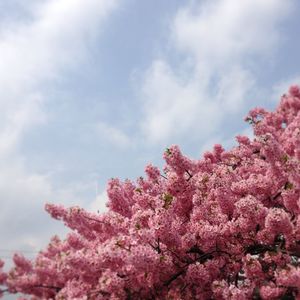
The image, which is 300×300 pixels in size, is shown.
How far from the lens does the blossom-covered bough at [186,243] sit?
692 centimetres

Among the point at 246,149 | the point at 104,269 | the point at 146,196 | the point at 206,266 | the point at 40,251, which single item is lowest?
the point at 206,266

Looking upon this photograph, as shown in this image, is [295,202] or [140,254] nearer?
[140,254]

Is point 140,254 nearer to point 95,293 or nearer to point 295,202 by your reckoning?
point 95,293

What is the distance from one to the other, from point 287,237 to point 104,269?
3412 millimetres

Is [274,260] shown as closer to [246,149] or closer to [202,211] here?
[202,211]

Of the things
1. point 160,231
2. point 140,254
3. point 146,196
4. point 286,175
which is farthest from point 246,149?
point 140,254

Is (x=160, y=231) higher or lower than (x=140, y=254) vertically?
higher

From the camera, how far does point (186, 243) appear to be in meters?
8.02

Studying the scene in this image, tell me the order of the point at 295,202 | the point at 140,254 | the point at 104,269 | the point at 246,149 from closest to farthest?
1. the point at 140,254
2. the point at 104,269
3. the point at 295,202
4. the point at 246,149

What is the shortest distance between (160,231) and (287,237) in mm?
2372

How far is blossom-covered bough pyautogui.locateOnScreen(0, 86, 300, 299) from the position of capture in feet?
22.7

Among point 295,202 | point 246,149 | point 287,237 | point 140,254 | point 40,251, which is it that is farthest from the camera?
point 246,149

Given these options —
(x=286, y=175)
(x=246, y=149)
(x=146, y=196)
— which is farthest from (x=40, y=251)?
(x=246, y=149)

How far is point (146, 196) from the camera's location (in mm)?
8719
